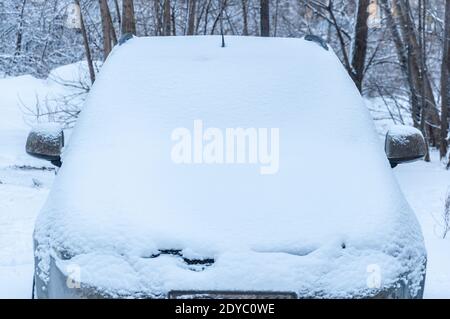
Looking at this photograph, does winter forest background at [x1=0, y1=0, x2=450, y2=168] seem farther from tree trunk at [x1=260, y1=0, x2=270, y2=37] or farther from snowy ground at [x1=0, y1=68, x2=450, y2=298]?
snowy ground at [x1=0, y1=68, x2=450, y2=298]

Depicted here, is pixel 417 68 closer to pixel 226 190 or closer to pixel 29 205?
pixel 29 205

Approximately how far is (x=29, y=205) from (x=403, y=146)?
17.9ft

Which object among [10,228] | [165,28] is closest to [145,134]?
[10,228]

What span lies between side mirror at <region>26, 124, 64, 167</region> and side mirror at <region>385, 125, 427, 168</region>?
1.80 m

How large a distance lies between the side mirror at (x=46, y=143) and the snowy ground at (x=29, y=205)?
112 centimetres

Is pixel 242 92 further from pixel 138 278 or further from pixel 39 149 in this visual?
pixel 138 278

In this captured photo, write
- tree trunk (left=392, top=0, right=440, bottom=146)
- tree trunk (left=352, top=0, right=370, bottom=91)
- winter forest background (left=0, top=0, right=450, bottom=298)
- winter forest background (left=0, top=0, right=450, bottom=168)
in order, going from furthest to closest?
tree trunk (left=392, top=0, right=440, bottom=146) < winter forest background (left=0, top=0, right=450, bottom=168) < tree trunk (left=352, top=0, right=370, bottom=91) < winter forest background (left=0, top=0, right=450, bottom=298)

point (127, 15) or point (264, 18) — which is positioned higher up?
point (264, 18)

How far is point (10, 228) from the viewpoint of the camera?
6801 millimetres

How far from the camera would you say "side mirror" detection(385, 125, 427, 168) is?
147 inches

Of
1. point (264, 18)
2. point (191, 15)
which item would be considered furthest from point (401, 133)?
point (264, 18)

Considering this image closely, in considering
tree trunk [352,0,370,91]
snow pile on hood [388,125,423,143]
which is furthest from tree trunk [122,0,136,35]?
snow pile on hood [388,125,423,143]

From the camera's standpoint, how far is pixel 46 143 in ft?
12.0
